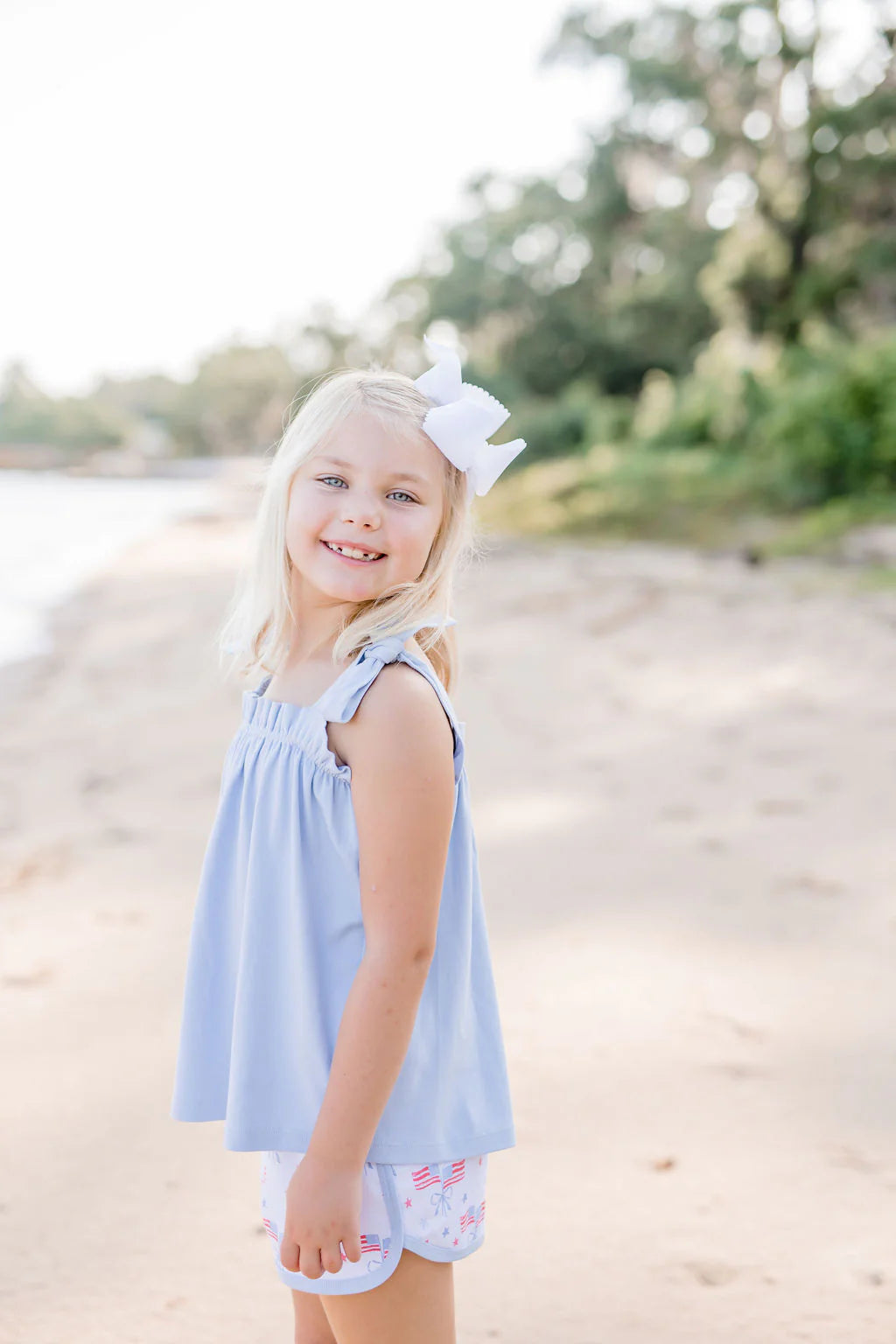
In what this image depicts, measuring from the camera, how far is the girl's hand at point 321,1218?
111 centimetres

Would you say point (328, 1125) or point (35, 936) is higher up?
point (328, 1125)

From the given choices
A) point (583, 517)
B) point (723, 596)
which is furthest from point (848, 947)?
point (583, 517)

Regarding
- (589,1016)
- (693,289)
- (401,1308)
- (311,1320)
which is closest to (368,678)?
(401,1308)

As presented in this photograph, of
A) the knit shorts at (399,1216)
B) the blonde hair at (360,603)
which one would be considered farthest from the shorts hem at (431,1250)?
the blonde hair at (360,603)

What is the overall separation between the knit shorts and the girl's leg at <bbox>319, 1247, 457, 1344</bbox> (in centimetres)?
2

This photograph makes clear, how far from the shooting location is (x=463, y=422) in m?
1.27

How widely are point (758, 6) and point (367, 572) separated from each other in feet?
60.8

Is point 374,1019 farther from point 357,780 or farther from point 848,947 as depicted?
point 848,947

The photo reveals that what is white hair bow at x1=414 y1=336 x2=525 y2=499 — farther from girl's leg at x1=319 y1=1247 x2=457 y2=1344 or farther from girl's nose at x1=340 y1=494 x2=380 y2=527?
girl's leg at x1=319 y1=1247 x2=457 y2=1344

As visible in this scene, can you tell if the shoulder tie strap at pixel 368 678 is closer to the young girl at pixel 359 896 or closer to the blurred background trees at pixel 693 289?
the young girl at pixel 359 896

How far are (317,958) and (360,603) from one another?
40 cm

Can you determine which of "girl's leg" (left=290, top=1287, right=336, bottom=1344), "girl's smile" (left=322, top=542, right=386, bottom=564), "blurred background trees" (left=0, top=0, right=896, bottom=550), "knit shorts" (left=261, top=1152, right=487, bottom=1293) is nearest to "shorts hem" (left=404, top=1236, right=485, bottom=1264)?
"knit shorts" (left=261, top=1152, right=487, bottom=1293)

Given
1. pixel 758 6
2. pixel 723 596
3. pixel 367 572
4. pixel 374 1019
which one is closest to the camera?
pixel 374 1019

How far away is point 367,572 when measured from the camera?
1.28 m
